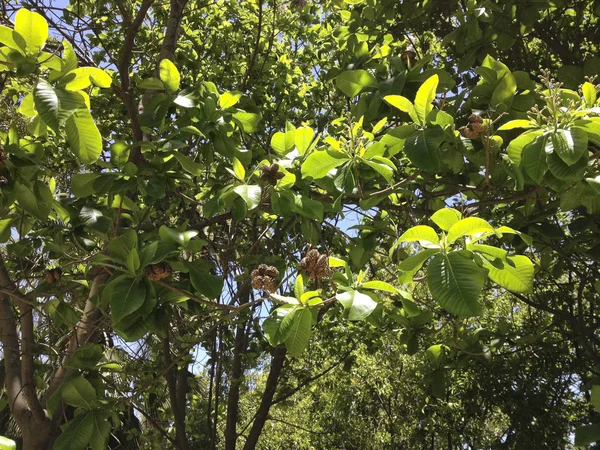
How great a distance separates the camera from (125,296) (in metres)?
1.67

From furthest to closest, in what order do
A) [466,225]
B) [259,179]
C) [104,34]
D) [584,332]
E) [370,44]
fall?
[104,34] < [370,44] < [584,332] < [259,179] < [466,225]

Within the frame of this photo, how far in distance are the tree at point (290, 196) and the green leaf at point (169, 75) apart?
0.01 metres

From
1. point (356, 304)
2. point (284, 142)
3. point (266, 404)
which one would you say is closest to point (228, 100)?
point (284, 142)

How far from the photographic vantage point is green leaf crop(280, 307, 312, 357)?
4.66ft

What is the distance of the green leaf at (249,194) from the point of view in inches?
68.3

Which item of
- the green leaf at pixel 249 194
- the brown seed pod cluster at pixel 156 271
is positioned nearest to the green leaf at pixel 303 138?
the green leaf at pixel 249 194

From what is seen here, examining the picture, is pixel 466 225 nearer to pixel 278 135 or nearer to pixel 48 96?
pixel 278 135

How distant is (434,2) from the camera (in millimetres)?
3365

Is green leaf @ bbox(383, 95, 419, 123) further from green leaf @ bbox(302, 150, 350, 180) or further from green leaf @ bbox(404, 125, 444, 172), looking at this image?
green leaf @ bbox(302, 150, 350, 180)

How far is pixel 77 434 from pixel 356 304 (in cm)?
122

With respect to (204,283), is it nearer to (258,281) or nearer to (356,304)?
(258,281)

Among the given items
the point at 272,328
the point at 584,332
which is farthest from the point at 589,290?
the point at 272,328

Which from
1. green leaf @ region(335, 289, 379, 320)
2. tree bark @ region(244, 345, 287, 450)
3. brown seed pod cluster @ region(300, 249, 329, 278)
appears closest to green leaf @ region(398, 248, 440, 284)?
green leaf @ region(335, 289, 379, 320)

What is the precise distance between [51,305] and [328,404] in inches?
229
